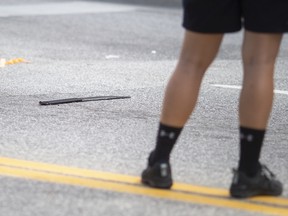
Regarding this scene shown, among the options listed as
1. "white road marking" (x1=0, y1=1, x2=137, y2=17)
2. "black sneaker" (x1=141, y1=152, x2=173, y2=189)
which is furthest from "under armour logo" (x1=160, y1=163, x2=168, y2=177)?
"white road marking" (x1=0, y1=1, x2=137, y2=17)

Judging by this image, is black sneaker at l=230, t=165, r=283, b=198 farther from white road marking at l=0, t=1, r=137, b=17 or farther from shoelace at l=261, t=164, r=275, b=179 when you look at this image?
white road marking at l=0, t=1, r=137, b=17

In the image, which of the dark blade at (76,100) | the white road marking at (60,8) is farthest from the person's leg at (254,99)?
the white road marking at (60,8)

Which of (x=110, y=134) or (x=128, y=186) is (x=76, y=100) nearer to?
(x=110, y=134)

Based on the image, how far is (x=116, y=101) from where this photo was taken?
7.06 m

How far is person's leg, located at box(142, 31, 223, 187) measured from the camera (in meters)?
4.37

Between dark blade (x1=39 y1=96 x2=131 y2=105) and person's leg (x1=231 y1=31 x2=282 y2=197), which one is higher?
person's leg (x1=231 y1=31 x2=282 y2=197)

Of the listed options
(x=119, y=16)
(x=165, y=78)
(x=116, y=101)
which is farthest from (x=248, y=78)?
(x=119, y=16)

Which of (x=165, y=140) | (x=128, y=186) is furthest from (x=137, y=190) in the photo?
(x=165, y=140)

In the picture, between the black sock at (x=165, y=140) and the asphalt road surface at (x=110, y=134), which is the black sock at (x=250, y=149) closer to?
the asphalt road surface at (x=110, y=134)

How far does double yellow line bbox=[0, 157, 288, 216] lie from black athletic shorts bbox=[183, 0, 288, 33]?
29.7 inches

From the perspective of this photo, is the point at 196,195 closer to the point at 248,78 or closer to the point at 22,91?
the point at 248,78

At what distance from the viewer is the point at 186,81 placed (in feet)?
14.5

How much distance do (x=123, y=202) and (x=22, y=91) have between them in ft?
11.3

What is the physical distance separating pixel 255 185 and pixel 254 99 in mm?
395
